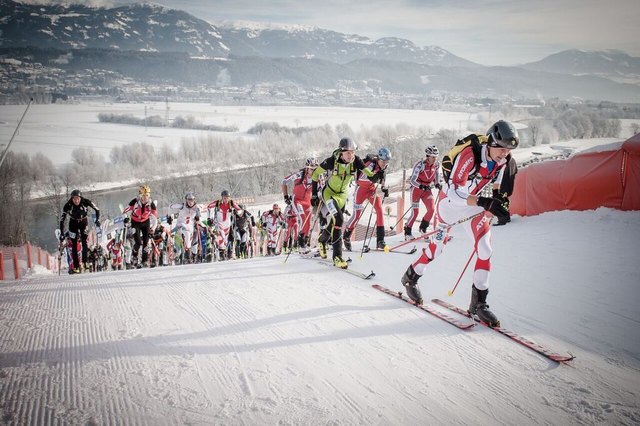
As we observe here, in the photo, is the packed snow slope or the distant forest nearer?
the packed snow slope

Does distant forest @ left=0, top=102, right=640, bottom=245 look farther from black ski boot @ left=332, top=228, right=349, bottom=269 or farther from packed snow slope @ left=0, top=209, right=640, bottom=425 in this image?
packed snow slope @ left=0, top=209, right=640, bottom=425

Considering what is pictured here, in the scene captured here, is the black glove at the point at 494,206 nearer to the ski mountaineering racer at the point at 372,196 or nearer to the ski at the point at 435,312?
the ski at the point at 435,312

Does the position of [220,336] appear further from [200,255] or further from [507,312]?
[200,255]

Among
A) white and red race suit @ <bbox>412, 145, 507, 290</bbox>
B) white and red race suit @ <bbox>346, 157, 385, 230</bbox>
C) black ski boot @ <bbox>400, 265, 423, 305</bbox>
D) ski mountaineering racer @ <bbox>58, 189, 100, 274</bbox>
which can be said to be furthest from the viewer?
ski mountaineering racer @ <bbox>58, 189, 100, 274</bbox>

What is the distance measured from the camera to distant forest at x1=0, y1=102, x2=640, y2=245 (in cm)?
4816

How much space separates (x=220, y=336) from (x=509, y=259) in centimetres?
556

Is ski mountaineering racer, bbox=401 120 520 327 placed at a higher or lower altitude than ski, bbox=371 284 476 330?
higher

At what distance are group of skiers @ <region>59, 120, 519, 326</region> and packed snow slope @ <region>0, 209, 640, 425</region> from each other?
0.79 metres

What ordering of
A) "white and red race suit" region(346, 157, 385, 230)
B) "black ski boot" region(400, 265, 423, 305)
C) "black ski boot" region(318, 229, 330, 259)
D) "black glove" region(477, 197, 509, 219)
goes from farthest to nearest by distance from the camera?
"white and red race suit" region(346, 157, 385, 230) < "black ski boot" region(318, 229, 330, 259) < "black ski boot" region(400, 265, 423, 305) < "black glove" region(477, 197, 509, 219)

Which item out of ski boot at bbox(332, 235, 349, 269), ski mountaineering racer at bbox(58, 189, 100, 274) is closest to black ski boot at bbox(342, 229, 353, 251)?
ski boot at bbox(332, 235, 349, 269)

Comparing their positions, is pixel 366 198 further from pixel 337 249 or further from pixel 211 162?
pixel 211 162

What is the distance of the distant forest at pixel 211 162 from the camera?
158 feet

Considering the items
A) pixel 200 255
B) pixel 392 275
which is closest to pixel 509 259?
pixel 392 275

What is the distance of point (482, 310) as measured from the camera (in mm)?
4086
